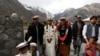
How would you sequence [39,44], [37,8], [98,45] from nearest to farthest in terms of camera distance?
1. [98,45]
2. [39,44]
3. [37,8]

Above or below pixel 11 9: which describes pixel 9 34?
below

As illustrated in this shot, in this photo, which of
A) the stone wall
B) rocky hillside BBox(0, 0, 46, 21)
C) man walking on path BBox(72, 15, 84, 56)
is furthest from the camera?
rocky hillside BBox(0, 0, 46, 21)

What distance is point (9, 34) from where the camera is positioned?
→ 12.1 meters

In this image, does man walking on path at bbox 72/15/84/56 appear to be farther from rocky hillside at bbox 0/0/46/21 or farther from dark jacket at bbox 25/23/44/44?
rocky hillside at bbox 0/0/46/21

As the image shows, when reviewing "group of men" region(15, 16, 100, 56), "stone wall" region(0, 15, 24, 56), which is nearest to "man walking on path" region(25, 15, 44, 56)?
"group of men" region(15, 16, 100, 56)

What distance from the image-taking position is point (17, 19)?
40.2 feet

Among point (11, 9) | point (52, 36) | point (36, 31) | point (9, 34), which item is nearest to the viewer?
point (36, 31)

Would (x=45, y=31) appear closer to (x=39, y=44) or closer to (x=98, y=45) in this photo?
(x=39, y=44)

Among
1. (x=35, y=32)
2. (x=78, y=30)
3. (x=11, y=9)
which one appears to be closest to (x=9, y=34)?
(x=35, y=32)

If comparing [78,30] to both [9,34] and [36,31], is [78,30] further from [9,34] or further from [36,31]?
[9,34]

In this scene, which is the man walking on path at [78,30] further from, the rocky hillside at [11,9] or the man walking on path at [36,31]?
the rocky hillside at [11,9]

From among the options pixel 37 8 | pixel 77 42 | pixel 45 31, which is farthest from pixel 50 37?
pixel 37 8

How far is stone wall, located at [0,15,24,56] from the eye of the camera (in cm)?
1200

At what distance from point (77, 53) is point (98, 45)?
293 centimetres
